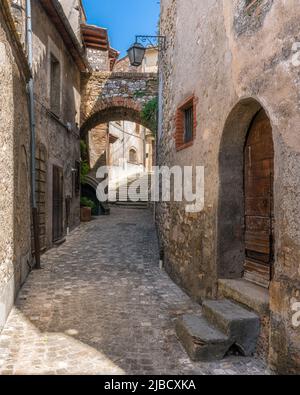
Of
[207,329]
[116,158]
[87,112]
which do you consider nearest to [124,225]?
[87,112]

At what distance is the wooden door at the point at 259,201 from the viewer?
3475mm

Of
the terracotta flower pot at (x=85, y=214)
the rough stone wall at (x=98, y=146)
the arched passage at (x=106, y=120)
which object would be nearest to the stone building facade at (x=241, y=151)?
the arched passage at (x=106, y=120)

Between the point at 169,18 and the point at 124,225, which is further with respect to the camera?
the point at 124,225

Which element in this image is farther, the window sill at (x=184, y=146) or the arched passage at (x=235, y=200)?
the window sill at (x=184, y=146)

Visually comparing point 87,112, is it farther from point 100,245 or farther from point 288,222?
point 288,222

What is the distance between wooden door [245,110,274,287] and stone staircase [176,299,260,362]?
20.8 inches

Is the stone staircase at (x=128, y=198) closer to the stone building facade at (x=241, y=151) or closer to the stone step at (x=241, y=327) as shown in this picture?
the stone building facade at (x=241, y=151)

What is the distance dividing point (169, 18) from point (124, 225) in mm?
6699

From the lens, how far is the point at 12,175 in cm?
456

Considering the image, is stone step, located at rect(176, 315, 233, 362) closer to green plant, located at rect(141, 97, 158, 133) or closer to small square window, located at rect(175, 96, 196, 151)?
small square window, located at rect(175, 96, 196, 151)

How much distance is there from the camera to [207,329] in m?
3.28

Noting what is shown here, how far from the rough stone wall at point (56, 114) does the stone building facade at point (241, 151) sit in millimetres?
3028

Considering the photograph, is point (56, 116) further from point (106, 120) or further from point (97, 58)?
point (97, 58)

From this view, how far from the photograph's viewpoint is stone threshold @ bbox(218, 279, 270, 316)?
3098 mm
